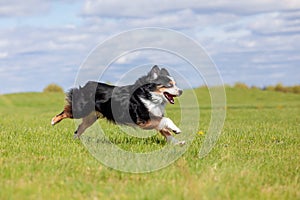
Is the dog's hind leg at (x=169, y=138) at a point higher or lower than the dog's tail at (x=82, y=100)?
lower

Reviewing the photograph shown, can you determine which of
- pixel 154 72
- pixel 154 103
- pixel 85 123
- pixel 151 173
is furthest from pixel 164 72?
pixel 151 173

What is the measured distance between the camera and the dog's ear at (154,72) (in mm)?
9609

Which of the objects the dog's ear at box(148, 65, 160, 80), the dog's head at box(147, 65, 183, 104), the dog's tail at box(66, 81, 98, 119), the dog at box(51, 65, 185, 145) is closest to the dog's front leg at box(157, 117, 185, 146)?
the dog at box(51, 65, 185, 145)

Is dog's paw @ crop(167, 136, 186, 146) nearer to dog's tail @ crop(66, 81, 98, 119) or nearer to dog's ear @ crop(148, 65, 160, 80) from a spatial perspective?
dog's ear @ crop(148, 65, 160, 80)

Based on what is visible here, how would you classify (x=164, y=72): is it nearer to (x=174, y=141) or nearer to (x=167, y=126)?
(x=167, y=126)

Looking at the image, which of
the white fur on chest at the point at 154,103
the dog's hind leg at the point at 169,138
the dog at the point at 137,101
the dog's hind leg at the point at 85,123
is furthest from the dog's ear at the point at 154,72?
the dog's hind leg at the point at 85,123

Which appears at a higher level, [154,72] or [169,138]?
[154,72]

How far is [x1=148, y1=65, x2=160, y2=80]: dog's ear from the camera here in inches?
378

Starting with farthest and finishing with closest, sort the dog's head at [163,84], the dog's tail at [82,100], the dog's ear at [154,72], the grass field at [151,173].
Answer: the dog's tail at [82,100] < the dog's head at [163,84] < the dog's ear at [154,72] < the grass field at [151,173]

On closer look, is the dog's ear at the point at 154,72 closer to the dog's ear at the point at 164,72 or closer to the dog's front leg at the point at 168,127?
the dog's ear at the point at 164,72

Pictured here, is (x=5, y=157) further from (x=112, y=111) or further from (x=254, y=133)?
(x=254, y=133)

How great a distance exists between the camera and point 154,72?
31.9 ft

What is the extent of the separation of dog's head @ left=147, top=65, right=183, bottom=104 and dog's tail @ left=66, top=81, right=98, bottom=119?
1406mm

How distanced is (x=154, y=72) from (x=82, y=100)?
1.97 metres
